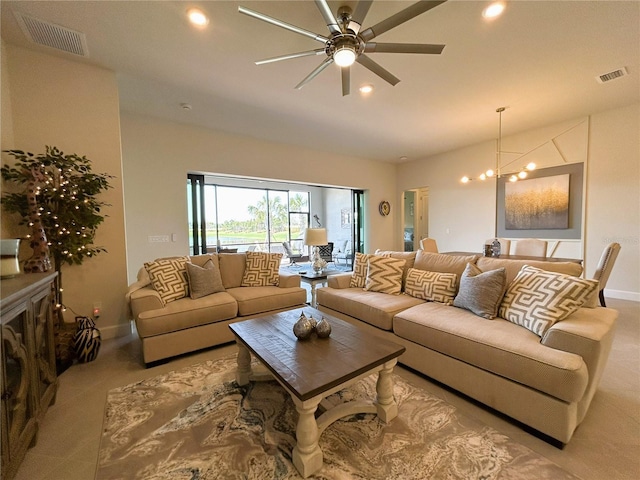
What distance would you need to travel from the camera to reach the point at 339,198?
9719mm

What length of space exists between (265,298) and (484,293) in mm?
2171

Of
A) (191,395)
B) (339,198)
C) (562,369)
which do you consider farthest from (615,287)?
(339,198)

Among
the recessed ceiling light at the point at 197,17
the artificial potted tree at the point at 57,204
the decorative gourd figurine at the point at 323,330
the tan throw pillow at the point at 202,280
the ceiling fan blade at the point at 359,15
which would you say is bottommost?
the decorative gourd figurine at the point at 323,330

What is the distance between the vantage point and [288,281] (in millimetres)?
3338

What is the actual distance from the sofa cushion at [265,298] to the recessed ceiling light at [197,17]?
98.9 inches

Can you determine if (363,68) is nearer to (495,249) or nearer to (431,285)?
(431,285)

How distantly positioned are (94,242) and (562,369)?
403 centimetres

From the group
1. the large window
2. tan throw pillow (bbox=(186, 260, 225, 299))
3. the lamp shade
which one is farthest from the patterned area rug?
the large window

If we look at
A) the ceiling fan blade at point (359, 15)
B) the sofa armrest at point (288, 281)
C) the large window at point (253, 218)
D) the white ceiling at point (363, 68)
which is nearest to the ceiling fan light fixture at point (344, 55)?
the ceiling fan blade at point (359, 15)

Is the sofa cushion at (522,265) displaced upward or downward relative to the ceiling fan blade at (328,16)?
downward

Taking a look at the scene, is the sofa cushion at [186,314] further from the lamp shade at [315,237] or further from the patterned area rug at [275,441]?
the lamp shade at [315,237]

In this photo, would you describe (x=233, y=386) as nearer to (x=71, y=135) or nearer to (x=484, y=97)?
(x=71, y=135)

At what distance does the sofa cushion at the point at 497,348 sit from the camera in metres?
1.40

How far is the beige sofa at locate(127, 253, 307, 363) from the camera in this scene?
7.69ft
